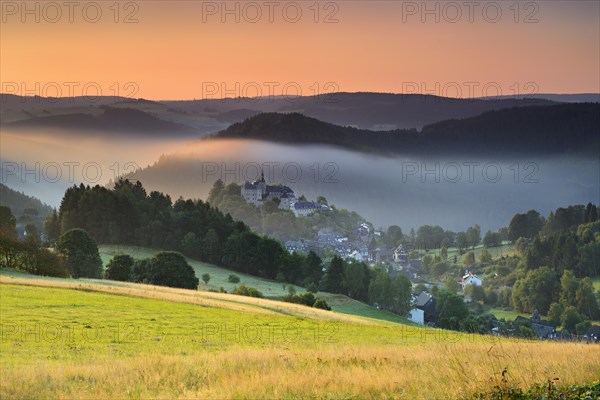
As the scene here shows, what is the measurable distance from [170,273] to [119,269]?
8218 millimetres

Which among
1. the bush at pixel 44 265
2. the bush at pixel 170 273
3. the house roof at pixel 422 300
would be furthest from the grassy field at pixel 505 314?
the bush at pixel 44 265

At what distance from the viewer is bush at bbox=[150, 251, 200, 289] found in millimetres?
93375

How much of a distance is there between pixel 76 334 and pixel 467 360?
18.4 metres

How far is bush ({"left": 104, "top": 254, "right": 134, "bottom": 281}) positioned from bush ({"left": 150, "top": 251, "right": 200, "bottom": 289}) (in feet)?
15.8

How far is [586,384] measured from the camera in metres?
15.6

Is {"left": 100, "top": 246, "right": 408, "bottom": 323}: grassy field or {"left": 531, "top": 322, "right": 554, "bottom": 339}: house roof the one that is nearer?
{"left": 100, "top": 246, "right": 408, "bottom": 323}: grassy field

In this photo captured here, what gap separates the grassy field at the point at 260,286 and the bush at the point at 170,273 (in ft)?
34.4

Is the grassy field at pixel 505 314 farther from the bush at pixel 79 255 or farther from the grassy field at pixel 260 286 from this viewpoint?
the bush at pixel 79 255

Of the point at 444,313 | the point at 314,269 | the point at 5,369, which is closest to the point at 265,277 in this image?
the point at 314,269

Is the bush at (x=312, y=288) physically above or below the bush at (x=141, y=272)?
below

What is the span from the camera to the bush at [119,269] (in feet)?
318

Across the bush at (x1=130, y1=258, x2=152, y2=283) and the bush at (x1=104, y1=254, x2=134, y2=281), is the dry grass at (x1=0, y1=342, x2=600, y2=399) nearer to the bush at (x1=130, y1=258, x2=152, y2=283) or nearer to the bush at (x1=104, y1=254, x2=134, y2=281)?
the bush at (x1=130, y1=258, x2=152, y2=283)

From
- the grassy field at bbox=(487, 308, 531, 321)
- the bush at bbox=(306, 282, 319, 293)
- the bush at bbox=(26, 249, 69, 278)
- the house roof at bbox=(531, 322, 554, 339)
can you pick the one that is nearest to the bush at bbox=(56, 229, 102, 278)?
the bush at bbox=(26, 249, 69, 278)

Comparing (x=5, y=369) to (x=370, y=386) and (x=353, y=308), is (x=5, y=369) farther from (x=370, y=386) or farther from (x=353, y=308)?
(x=353, y=308)
